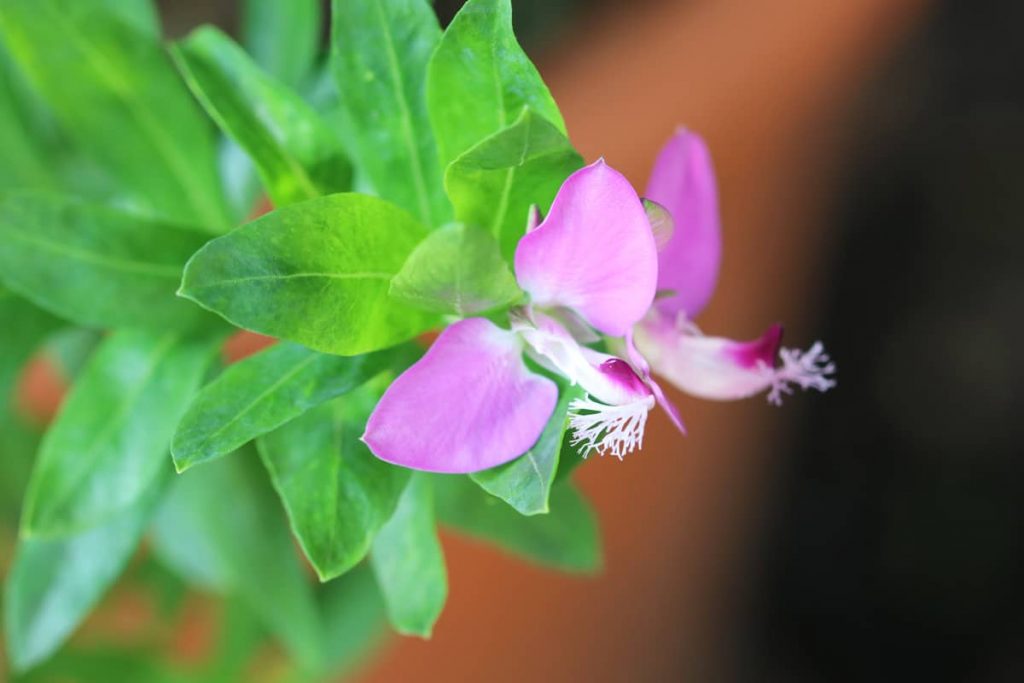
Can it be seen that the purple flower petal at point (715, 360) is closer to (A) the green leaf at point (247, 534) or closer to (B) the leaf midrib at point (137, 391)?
(B) the leaf midrib at point (137, 391)

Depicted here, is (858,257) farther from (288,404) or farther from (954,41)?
(288,404)

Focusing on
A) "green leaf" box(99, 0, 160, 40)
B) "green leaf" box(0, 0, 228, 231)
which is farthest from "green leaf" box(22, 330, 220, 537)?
"green leaf" box(99, 0, 160, 40)

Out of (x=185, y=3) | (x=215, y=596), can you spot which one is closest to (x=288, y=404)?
(x=215, y=596)

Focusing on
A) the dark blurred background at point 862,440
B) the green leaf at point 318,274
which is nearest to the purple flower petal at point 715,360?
the green leaf at point 318,274

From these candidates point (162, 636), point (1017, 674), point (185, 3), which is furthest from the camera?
point (1017, 674)

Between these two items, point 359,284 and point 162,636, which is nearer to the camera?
point 359,284

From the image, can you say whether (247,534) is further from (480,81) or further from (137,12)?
(480,81)
